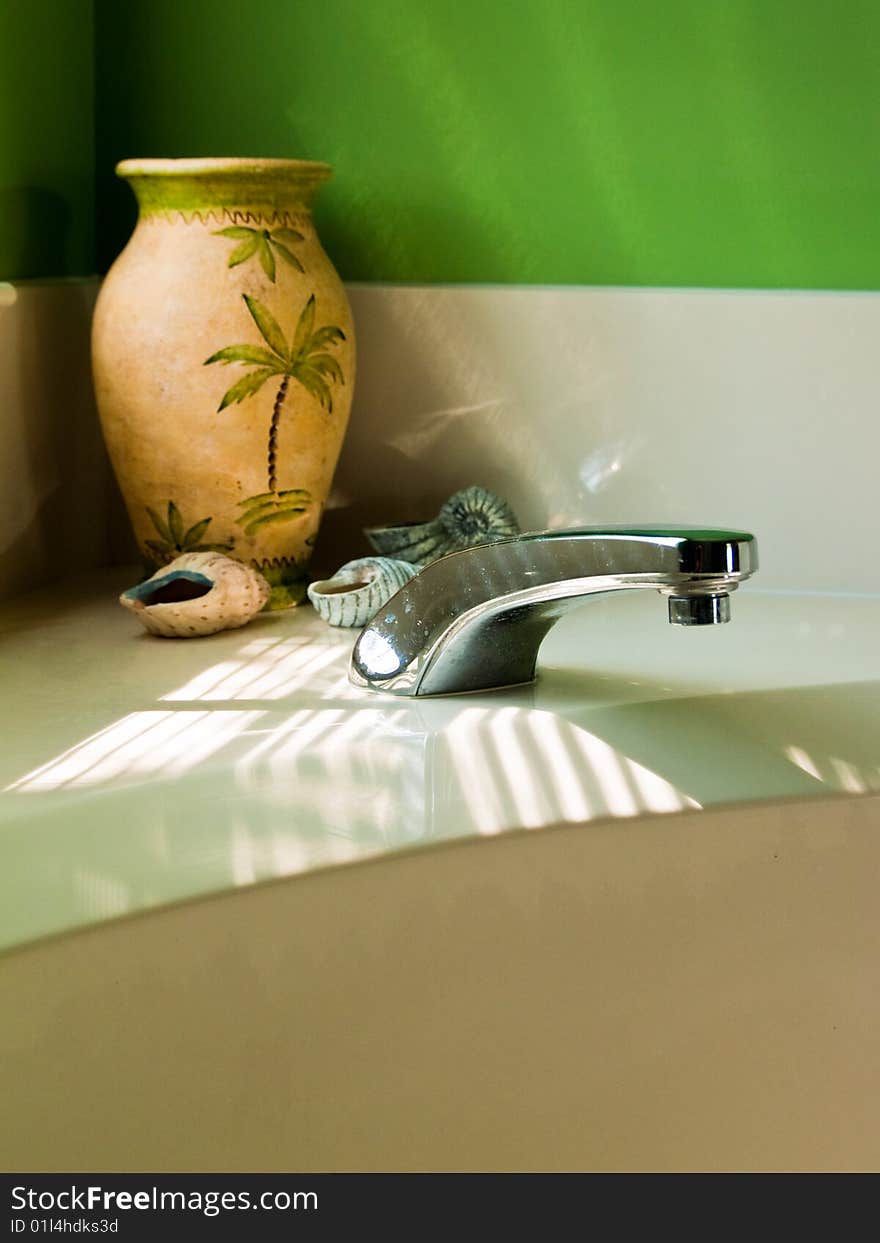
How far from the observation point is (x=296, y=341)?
36.0 inches

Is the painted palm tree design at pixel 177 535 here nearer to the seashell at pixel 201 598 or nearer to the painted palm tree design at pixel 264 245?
the seashell at pixel 201 598

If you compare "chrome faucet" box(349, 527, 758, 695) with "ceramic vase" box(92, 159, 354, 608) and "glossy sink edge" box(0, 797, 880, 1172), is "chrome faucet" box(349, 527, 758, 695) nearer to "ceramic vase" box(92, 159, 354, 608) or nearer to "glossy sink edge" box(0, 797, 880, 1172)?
"glossy sink edge" box(0, 797, 880, 1172)

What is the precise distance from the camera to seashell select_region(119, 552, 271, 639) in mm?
857

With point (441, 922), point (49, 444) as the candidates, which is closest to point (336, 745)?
point (441, 922)

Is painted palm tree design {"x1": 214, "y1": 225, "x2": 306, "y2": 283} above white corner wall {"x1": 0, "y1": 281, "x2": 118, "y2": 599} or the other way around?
above

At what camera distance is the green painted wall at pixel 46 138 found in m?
0.94

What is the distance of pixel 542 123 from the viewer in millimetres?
987

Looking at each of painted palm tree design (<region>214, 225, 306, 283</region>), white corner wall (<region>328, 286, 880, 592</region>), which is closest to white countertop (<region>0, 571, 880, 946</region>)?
white corner wall (<region>328, 286, 880, 592</region>)

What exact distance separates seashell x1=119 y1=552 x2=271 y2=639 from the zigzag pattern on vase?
21cm

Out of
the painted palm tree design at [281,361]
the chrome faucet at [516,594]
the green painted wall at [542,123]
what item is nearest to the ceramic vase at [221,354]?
the painted palm tree design at [281,361]

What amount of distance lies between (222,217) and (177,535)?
20 cm

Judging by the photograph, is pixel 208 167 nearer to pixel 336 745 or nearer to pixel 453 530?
pixel 453 530

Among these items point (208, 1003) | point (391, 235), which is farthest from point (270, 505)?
point (208, 1003)

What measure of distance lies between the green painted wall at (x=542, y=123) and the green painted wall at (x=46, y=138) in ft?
0.08
